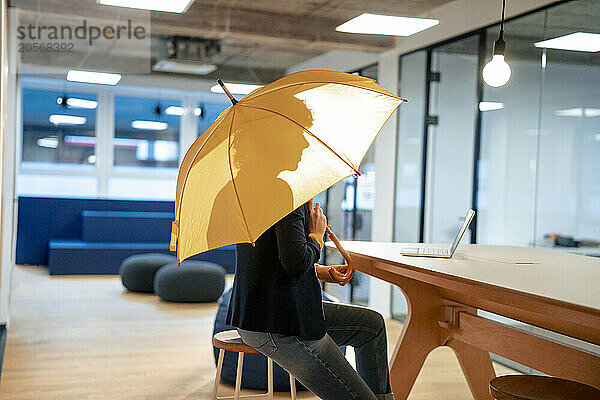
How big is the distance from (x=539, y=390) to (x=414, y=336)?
3.41ft

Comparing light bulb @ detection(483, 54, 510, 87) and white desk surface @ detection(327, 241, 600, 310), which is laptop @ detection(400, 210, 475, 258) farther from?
light bulb @ detection(483, 54, 510, 87)

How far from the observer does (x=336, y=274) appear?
2.35 metres

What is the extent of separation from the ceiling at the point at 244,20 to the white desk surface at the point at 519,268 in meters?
2.46

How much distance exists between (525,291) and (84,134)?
30.0ft

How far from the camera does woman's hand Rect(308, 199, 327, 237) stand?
7.06 feet

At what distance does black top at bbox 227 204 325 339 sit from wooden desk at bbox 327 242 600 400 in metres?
0.47

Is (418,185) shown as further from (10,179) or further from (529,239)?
(10,179)

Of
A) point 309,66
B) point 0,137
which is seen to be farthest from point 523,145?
point 309,66

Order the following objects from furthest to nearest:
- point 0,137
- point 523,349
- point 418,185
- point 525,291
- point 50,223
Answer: point 50,223 < point 418,185 < point 0,137 < point 523,349 < point 525,291

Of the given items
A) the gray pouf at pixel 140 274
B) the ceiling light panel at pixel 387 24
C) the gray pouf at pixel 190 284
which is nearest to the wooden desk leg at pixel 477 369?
the ceiling light panel at pixel 387 24

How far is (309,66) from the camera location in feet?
27.7

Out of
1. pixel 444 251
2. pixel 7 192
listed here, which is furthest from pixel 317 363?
pixel 7 192

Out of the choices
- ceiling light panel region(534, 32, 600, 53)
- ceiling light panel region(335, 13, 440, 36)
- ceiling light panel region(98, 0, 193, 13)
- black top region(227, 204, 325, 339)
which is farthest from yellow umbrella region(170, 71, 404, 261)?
ceiling light panel region(335, 13, 440, 36)

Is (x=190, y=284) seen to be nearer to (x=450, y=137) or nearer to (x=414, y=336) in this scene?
(x=450, y=137)
